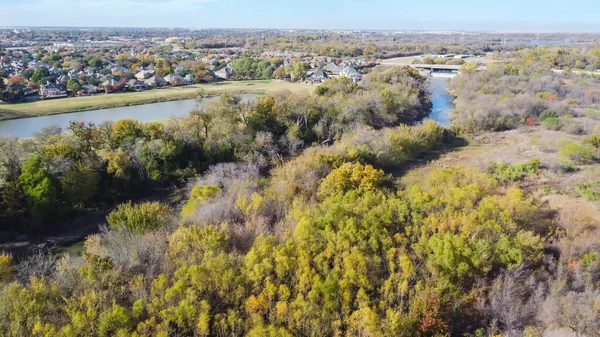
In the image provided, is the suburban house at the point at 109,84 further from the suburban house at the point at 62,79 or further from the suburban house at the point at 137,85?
the suburban house at the point at 62,79

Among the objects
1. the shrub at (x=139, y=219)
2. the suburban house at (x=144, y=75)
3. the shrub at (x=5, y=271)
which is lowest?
the shrub at (x=5, y=271)

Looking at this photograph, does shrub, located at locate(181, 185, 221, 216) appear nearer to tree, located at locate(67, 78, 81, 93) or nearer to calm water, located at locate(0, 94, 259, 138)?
calm water, located at locate(0, 94, 259, 138)

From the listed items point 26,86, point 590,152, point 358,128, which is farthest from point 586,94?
point 26,86

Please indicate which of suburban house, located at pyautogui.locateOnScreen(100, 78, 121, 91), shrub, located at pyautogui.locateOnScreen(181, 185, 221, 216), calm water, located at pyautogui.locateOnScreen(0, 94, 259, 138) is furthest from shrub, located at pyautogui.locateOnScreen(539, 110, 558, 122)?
suburban house, located at pyautogui.locateOnScreen(100, 78, 121, 91)

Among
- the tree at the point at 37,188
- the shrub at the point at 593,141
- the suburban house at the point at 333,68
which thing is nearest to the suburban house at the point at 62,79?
the tree at the point at 37,188

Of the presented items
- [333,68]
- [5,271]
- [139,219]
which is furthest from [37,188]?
[333,68]

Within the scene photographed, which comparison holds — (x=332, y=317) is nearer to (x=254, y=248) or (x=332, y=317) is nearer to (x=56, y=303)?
(x=254, y=248)

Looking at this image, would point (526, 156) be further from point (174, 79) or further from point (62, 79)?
point (62, 79)

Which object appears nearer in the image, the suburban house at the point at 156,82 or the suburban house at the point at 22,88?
the suburban house at the point at 22,88
